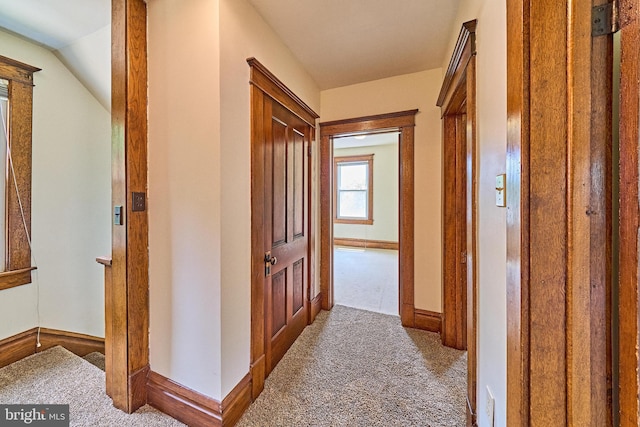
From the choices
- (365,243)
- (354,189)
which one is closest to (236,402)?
(365,243)

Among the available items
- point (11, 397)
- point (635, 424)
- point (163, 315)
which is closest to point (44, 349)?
point (11, 397)

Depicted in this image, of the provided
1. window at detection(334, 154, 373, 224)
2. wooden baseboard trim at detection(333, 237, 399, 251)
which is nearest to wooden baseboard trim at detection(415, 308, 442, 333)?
wooden baseboard trim at detection(333, 237, 399, 251)

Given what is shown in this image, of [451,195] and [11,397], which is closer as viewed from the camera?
[11,397]

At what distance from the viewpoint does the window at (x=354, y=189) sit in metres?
6.46

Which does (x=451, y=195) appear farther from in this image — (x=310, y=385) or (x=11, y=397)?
(x=11, y=397)

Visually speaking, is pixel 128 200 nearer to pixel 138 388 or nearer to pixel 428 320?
pixel 138 388

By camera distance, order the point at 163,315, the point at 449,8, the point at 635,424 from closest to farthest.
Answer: the point at 635,424 → the point at 163,315 → the point at 449,8

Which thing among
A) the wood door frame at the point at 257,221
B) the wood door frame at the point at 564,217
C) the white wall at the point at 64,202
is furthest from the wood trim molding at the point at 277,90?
the white wall at the point at 64,202

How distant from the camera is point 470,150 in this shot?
1374mm

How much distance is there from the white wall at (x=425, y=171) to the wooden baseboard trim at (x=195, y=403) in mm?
1770

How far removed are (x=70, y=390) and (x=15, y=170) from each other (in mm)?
1678

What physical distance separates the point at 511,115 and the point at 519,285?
1.74 feet

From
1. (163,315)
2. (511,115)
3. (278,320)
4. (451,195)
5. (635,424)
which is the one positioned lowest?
(278,320)

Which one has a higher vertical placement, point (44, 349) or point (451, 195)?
point (451, 195)
